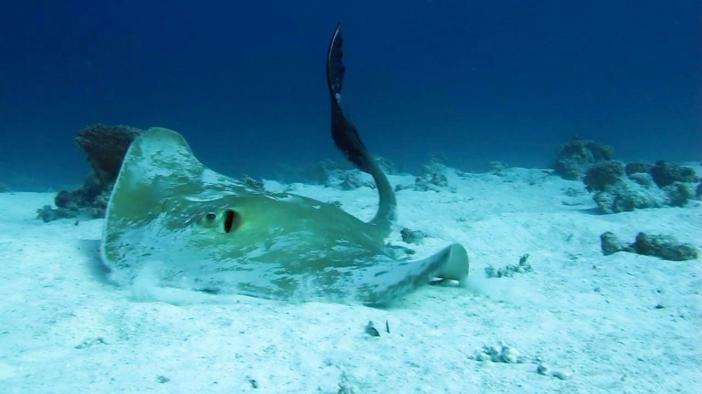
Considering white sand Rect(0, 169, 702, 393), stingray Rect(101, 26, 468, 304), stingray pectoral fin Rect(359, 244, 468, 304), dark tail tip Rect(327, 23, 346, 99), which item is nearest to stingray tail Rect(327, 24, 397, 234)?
dark tail tip Rect(327, 23, 346, 99)

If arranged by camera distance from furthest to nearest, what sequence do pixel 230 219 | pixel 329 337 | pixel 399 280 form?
pixel 230 219 < pixel 399 280 < pixel 329 337

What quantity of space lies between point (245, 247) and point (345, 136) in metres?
2.07

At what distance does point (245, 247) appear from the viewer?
2916mm

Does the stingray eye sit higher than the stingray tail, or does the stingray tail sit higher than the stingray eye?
the stingray tail

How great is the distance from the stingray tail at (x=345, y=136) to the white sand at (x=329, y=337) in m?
1.56

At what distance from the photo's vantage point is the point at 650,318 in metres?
3.39

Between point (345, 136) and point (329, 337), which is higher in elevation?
point (345, 136)

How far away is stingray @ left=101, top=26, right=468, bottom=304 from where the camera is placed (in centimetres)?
272

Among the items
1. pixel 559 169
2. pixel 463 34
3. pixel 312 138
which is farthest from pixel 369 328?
pixel 463 34

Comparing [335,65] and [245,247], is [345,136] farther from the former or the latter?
[245,247]

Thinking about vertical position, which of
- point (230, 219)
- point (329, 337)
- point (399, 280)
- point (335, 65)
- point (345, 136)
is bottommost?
point (329, 337)

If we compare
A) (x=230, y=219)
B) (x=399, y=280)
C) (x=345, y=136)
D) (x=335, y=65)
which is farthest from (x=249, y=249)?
(x=335, y=65)

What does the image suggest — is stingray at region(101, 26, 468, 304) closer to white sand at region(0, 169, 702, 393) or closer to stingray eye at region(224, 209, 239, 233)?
stingray eye at region(224, 209, 239, 233)

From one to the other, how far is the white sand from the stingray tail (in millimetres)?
1561
